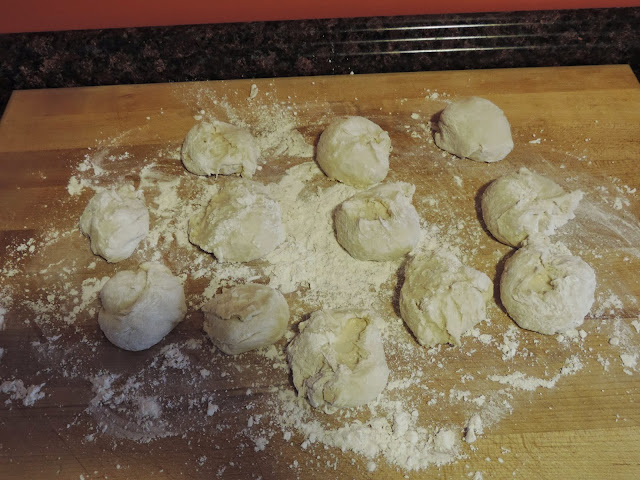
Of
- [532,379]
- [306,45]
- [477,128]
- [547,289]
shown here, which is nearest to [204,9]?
[306,45]

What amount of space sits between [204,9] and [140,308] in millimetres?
1284

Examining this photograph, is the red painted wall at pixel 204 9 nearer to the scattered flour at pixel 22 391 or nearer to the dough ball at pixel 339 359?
the dough ball at pixel 339 359

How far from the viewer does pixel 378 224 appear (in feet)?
5.22

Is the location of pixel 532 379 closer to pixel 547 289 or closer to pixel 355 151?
pixel 547 289

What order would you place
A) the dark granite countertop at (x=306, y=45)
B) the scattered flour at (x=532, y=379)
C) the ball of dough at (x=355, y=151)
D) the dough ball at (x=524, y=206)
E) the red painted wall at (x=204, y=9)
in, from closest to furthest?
the scattered flour at (x=532, y=379)
the dough ball at (x=524, y=206)
the ball of dough at (x=355, y=151)
the dark granite countertop at (x=306, y=45)
the red painted wall at (x=204, y=9)

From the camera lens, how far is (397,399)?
1.51 m

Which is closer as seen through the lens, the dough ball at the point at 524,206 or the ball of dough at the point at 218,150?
the dough ball at the point at 524,206

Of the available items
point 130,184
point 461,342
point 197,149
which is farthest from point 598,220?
point 130,184

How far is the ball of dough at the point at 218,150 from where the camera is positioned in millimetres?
1787

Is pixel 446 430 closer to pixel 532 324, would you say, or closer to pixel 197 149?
pixel 532 324

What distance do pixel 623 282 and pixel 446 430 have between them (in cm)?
74

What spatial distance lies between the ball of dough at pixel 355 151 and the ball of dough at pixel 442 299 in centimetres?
37

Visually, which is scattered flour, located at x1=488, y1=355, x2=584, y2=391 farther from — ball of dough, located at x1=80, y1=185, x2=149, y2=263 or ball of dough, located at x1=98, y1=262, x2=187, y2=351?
ball of dough, located at x1=80, y1=185, x2=149, y2=263

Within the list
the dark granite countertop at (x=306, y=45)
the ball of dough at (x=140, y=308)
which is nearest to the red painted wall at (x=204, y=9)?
the dark granite countertop at (x=306, y=45)
